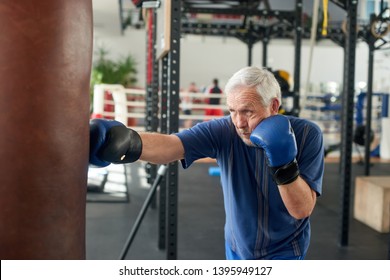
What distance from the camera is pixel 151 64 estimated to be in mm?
4656

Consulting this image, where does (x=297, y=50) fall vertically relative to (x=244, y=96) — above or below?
above

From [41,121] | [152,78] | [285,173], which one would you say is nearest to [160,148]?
[285,173]

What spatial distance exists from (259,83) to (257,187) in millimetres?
389

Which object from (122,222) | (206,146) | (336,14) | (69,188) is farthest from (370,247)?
(336,14)

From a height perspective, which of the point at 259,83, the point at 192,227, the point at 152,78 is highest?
the point at 152,78

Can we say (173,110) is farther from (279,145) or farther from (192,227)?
(192,227)

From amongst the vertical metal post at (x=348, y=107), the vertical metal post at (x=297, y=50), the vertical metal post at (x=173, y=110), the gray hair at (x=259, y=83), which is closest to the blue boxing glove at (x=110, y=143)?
the gray hair at (x=259, y=83)

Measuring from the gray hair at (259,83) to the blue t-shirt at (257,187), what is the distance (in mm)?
191

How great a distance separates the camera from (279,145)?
135 centimetres

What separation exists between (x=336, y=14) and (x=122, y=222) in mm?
12680

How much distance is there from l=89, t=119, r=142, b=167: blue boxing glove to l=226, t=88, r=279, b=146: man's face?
38 centimetres

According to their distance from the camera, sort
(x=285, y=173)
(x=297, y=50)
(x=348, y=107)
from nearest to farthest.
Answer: (x=285, y=173), (x=348, y=107), (x=297, y=50)

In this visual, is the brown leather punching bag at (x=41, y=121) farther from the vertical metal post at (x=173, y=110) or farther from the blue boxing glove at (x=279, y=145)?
the vertical metal post at (x=173, y=110)

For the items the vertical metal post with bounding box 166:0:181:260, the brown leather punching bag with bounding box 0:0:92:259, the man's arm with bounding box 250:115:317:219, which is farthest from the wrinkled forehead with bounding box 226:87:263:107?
the vertical metal post with bounding box 166:0:181:260
